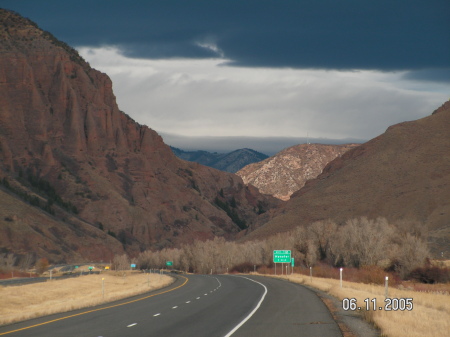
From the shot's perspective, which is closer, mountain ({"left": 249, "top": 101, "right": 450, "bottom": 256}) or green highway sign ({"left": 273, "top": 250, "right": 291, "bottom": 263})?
green highway sign ({"left": 273, "top": 250, "right": 291, "bottom": 263})

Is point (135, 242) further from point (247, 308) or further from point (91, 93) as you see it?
point (247, 308)

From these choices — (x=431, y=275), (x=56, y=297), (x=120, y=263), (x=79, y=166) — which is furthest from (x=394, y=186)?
(x=56, y=297)

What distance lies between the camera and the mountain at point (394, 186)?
108188 millimetres

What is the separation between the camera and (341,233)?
83125mm

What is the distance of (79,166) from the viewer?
506ft

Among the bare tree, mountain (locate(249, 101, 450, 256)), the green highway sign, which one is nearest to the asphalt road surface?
the green highway sign

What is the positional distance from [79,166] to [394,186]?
75.6m

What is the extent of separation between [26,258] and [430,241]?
67168 mm

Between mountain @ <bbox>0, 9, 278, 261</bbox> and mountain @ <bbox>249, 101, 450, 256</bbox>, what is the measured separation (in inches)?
1268

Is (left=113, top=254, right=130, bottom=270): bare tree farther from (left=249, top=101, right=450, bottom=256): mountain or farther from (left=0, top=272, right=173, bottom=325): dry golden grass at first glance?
(left=0, top=272, right=173, bottom=325): dry golden grass

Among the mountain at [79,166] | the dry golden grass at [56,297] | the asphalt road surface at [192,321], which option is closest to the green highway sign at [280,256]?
the dry golden grass at [56,297]

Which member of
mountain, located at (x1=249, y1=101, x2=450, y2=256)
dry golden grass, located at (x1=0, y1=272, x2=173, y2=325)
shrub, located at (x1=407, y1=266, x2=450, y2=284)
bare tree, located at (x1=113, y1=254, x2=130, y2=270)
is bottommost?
dry golden grass, located at (x1=0, y1=272, x2=173, y2=325)

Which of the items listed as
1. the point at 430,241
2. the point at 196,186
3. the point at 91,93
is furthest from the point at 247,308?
the point at 196,186

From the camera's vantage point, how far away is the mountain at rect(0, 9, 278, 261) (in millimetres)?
135250
